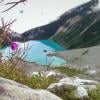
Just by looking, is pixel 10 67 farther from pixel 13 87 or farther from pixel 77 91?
pixel 77 91

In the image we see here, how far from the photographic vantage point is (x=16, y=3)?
5199 millimetres

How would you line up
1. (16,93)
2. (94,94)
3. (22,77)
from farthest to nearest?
(94,94) < (22,77) < (16,93)

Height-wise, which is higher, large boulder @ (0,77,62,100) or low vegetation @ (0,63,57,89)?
low vegetation @ (0,63,57,89)

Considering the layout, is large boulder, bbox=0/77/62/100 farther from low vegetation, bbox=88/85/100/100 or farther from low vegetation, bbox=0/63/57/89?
low vegetation, bbox=88/85/100/100

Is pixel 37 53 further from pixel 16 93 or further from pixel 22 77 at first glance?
pixel 16 93

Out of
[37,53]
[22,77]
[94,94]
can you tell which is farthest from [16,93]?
[37,53]

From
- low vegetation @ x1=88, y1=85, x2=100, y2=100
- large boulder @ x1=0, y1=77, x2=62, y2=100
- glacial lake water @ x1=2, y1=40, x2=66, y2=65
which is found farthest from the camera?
low vegetation @ x1=88, y1=85, x2=100, y2=100

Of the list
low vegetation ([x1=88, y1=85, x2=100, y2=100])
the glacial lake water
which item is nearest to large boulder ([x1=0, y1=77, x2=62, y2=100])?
the glacial lake water

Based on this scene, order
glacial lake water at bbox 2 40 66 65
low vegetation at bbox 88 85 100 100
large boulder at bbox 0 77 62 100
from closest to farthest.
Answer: large boulder at bbox 0 77 62 100
glacial lake water at bbox 2 40 66 65
low vegetation at bbox 88 85 100 100

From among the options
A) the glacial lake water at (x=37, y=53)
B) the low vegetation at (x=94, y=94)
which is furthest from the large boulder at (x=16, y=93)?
the low vegetation at (x=94, y=94)

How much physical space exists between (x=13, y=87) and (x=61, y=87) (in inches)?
230

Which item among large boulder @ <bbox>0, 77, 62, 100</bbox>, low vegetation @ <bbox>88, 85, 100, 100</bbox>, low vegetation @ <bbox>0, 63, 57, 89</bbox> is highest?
low vegetation @ <bbox>0, 63, 57, 89</bbox>

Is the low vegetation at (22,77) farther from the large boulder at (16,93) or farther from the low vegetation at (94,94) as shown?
the large boulder at (16,93)

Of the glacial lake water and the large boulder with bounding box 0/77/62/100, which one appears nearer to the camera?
the large boulder with bounding box 0/77/62/100
